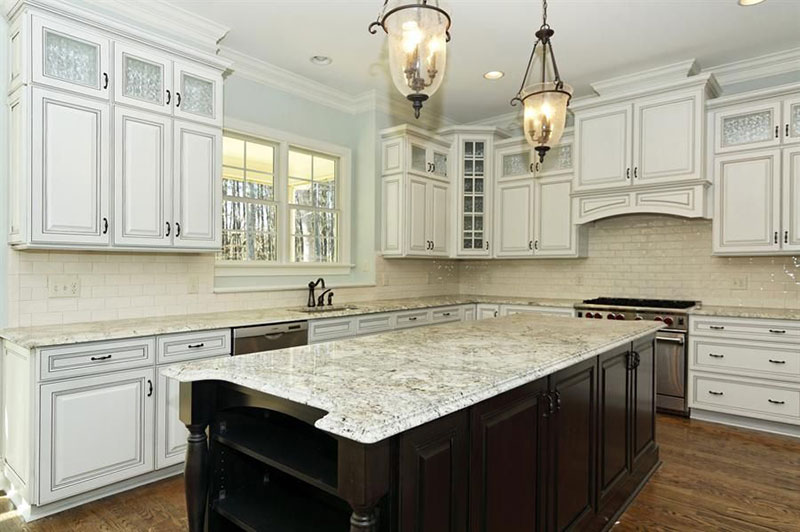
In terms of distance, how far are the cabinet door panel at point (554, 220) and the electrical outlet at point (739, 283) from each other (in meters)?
1.38

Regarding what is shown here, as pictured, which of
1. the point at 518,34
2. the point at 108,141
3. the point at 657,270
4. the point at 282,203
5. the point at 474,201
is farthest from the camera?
the point at 474,201

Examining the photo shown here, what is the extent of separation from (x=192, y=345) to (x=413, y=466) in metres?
2.14

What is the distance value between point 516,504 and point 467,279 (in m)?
4.58

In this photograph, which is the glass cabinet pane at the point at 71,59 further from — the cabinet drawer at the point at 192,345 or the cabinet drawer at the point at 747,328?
the cabinet drawer at the point at 747,328

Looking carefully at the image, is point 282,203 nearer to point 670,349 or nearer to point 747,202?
point 670,349

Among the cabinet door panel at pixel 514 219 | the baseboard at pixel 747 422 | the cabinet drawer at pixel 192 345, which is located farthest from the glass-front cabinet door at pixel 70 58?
the baseboard at pixel 747 422

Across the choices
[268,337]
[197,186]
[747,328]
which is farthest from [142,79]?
[747,328]

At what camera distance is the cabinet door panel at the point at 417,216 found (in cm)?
498

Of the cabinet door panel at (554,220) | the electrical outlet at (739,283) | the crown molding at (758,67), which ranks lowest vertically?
the electrical outlet at (739,283)

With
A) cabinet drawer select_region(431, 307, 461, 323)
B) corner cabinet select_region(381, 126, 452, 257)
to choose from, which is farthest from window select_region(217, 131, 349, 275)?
cabinet drawer select_region(431, 307, 461, 323)

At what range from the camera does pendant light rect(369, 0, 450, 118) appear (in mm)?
1853

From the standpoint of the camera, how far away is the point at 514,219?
545 centimetres

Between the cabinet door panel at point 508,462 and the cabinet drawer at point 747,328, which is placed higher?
the cabinet drawer at point 747,328

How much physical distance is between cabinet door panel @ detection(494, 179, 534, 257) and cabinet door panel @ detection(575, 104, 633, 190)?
708 millimetres
